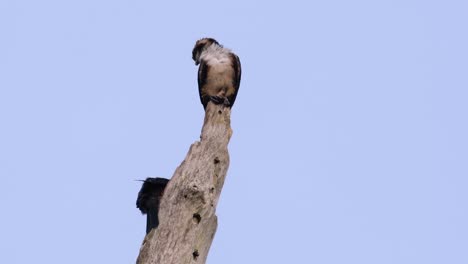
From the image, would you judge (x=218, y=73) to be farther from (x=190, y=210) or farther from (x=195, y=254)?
(x=195, y=254)

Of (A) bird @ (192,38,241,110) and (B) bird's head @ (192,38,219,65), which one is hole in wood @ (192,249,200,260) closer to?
(A) bird @ (192,38,241,110)

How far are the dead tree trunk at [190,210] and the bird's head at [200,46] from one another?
3.91 metres

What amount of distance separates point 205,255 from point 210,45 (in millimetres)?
4919

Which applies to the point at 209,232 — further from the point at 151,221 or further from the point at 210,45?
the point at 210,45

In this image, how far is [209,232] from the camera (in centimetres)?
632

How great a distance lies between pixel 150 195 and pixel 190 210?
603mm

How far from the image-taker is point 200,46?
35.5 ft

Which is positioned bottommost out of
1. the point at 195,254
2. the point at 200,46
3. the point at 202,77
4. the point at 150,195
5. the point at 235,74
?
the point at 195,254

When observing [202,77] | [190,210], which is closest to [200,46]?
[202,77]

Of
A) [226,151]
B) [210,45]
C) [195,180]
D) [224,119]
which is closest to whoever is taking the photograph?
[195,180]

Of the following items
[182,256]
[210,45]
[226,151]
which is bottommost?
[182,256]

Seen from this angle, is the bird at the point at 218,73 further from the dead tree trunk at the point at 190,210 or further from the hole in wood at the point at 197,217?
the hole in wood at the point at 197,217

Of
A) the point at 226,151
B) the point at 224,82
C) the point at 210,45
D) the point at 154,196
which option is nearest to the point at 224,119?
the point at 226,151

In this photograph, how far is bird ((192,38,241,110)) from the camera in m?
9.98
